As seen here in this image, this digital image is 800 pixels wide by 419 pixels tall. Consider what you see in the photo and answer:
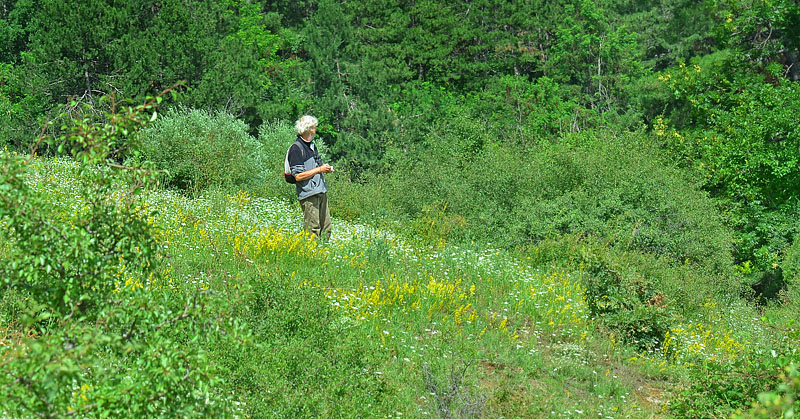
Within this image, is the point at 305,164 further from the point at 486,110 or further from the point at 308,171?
the point at 486,110

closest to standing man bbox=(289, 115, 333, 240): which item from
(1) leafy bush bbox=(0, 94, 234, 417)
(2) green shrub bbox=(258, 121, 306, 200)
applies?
(2) green shrub bbox=(258, 121, 306, 200)

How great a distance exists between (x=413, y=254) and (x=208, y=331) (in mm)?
7224

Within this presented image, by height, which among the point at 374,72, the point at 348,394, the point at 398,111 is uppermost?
the point at 348,394

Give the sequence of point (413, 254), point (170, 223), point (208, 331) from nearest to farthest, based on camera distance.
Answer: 1. point (208, 331)
2. point (170, 223)
3. point (413, 254)

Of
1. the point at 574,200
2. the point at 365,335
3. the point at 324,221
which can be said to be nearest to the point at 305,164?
the point at 324,221

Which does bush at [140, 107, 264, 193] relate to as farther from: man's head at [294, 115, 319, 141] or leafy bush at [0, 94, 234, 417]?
leafy bush at [0, 94, 234, 417]

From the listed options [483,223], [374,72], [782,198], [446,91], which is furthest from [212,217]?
[446,91]

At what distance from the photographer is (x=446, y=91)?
33.9 meters

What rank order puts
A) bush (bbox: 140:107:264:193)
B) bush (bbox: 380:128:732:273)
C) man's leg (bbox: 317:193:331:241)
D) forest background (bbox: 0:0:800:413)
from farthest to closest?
bush (bbox: 140:107:264:193)
forest background (bbox: 0:0:800:413)
bush (bbox: 380:128:732:273)
man's leg (bbox: 317:193:331:241)

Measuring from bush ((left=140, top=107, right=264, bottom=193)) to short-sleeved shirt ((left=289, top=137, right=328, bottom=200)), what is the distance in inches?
186

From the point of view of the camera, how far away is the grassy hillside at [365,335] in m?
3.25

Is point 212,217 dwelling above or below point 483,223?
above

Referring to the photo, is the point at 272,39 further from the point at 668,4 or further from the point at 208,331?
the point at 208,331

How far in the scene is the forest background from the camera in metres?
13.7
